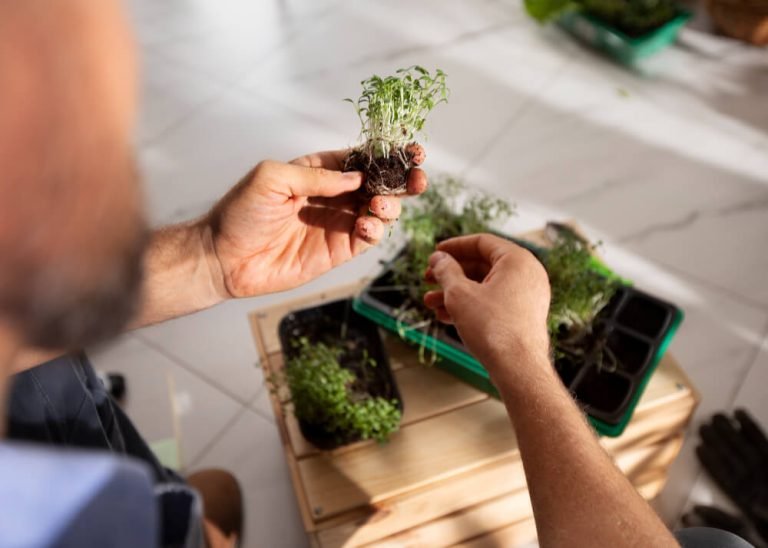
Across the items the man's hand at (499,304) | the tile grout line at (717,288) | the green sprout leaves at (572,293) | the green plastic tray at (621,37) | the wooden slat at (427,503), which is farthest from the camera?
the green plastic tray at (621,37)

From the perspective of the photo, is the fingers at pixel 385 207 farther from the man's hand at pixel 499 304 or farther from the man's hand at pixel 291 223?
the man's hand at pixel 499 304

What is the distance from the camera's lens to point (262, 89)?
3.02m

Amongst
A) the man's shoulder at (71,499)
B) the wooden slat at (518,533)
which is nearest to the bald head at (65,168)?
the man's shoulder at (71,499)

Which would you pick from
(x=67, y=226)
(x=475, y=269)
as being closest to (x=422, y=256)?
(x=475, y=269)

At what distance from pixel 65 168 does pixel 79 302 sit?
115mm

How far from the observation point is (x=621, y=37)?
9.46 ft

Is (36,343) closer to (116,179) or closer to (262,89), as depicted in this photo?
(116,179)

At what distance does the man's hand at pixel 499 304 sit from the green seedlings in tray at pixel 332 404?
10.4 inches

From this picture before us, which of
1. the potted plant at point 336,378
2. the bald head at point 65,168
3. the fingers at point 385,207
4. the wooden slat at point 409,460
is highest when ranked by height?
the bald head at point 65,168

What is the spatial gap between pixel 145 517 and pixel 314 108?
2.56m

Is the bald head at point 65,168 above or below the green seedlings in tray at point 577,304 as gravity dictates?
above

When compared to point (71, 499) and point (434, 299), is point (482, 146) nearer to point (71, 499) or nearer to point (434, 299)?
point (434, 299)

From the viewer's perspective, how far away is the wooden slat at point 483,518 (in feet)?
4.54

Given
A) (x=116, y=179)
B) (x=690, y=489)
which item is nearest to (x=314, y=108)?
(x=690, y=489)
